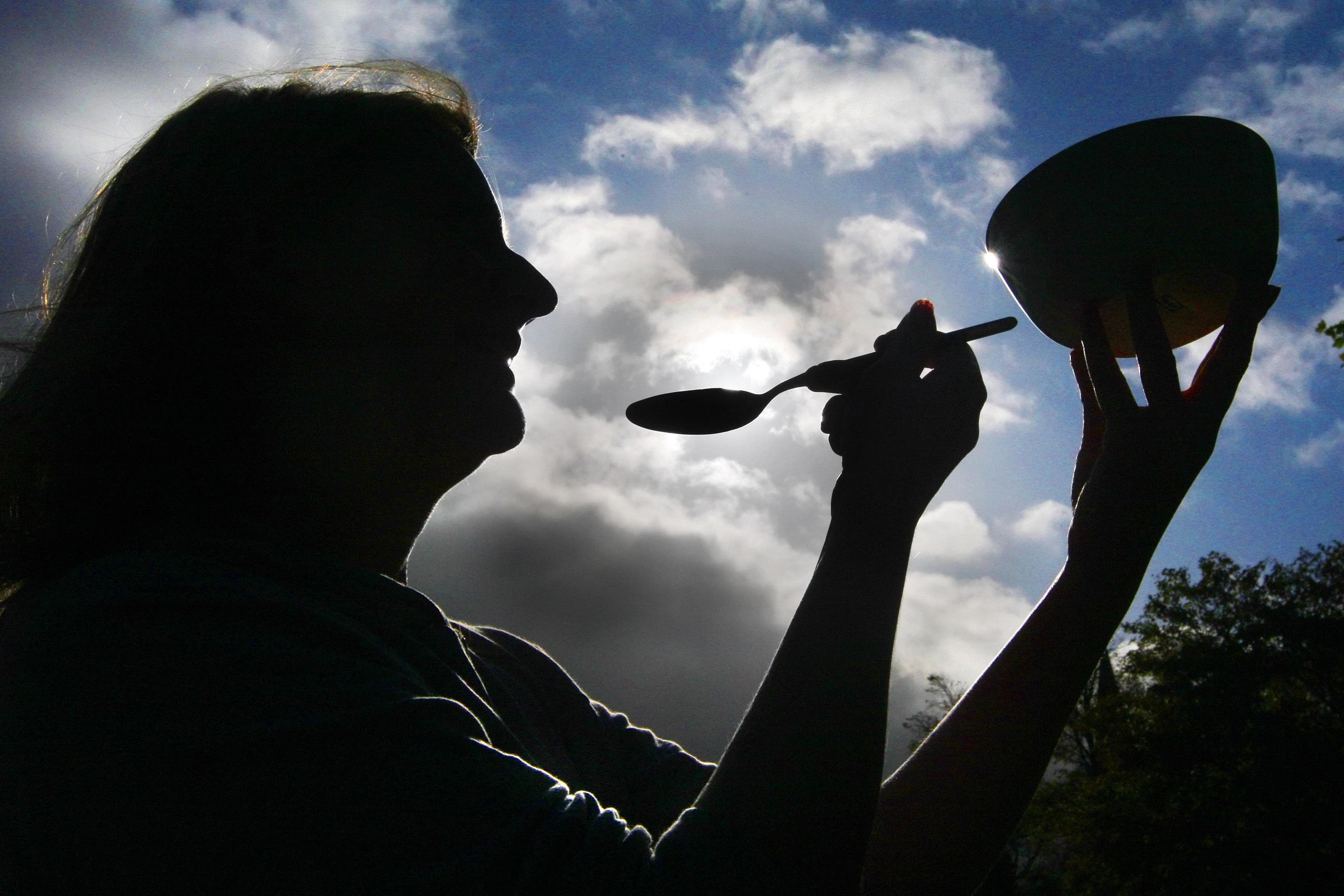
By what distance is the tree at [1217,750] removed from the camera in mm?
16984

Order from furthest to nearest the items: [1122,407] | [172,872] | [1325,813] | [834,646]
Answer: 1. [1325,813]
2. [1122,407]
3. [834,646]
4. [172,872]

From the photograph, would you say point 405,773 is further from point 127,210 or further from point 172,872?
point 127,210

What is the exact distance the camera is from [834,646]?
93 centimetres

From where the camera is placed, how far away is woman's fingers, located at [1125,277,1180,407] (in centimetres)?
152

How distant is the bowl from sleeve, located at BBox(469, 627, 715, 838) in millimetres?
1256

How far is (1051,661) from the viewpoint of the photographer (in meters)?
1.42

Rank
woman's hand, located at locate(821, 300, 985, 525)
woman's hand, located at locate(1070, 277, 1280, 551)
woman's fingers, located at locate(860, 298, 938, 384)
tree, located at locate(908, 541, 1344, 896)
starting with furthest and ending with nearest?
tree, located at locate(908, 541, 1344, 896) → woman's hand, located at locate(1070, 277, 1280, 551) → woman's fingers, located at locate(860, 298, 938, 384) → woman's hand, located at locate(821, 300, 985, 525)

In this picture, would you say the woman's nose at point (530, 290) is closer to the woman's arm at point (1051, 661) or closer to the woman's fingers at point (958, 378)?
the woman's fingers at point (958, 378)

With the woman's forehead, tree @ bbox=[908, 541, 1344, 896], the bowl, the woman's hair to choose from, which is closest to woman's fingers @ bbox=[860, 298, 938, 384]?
the bowl

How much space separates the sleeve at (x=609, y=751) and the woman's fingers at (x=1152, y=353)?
44.4 inches

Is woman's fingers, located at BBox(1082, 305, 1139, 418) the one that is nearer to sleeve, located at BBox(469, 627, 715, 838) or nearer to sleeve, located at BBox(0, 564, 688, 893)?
sleeve, located at BBox(469, 627, 715, 838)

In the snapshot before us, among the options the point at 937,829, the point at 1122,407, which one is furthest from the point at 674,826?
the point at 1122,407

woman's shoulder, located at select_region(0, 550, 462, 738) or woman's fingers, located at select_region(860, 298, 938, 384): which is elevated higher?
woman's fingers, located at select_region(860, 298, 938, 384)

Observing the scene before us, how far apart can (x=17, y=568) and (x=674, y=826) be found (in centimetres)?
106
